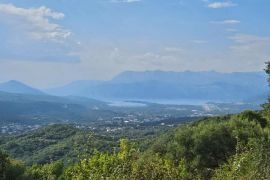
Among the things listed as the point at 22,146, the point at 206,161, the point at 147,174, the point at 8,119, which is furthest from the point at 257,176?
the point at 8,119

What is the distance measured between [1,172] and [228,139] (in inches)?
509

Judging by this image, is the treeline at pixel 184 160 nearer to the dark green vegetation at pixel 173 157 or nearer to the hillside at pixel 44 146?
the dark green vegetation at pixel 173 157

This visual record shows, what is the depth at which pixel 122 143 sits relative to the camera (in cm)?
694

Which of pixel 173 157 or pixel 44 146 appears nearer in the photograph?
pixel 173 157

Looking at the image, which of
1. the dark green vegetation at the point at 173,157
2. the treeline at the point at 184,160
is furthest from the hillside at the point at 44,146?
the treeline at the point at 184,160

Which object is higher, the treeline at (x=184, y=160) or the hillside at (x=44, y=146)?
the treeline at (x=184, y=160)

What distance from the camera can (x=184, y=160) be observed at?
786 inches

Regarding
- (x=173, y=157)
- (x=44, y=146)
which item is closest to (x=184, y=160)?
(x=173, y=157)

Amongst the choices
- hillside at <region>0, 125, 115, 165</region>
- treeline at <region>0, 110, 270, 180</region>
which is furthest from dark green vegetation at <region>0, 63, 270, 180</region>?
hillside at <region>0, 125, 115, 165</region>

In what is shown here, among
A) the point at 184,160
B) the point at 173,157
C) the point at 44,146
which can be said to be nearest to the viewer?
the point at 184,160

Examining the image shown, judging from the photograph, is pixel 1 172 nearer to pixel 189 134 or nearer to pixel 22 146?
pixel 189 134

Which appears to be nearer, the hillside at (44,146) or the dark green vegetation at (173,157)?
the dark green vegetation at (173,157)

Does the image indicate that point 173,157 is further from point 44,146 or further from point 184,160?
point 44,146

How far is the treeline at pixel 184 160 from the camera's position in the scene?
641 cm
